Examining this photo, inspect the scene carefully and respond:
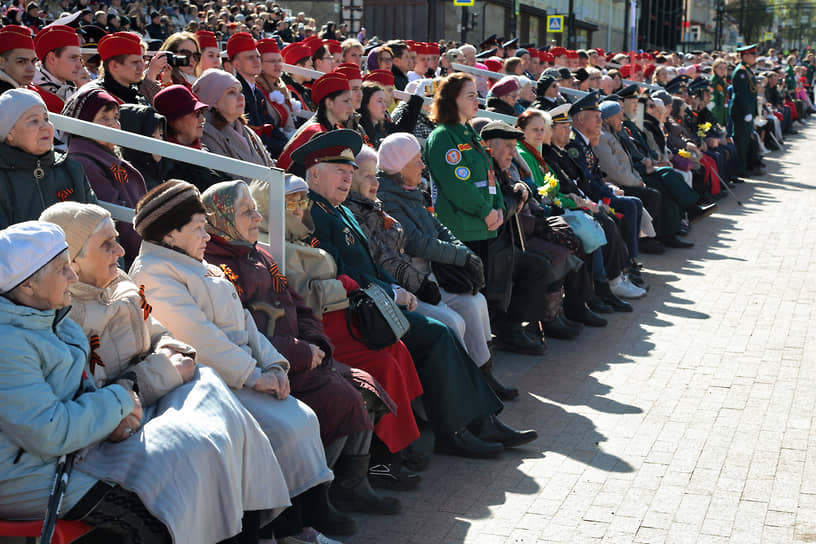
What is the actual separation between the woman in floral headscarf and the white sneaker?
4935 mm

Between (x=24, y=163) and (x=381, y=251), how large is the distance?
216 cm

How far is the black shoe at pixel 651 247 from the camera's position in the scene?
1131 centimetres

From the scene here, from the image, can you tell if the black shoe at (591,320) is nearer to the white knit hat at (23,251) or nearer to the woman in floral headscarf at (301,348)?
the woman in floral headscarf at (301,348)

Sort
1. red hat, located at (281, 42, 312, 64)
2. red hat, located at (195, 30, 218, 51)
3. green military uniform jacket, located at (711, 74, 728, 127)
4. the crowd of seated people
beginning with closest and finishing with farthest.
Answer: the crowd of seated people < red hat, located at (195, 30, 218, 51) < red hat, located at (281, 42, 312, 64) < green military uniform jacket, located at (711, 74, 728, 127)

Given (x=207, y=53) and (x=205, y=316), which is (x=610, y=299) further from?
(x=205, y=316)

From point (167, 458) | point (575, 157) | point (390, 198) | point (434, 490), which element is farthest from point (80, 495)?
point (575, 157)

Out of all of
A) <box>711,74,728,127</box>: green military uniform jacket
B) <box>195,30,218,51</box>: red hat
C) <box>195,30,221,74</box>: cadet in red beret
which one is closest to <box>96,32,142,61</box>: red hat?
<box>195,30,221,74</box>: cadet in red beret

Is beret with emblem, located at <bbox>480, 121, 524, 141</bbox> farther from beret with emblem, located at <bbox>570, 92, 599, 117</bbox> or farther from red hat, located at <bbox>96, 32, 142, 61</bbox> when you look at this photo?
red hat, located at <bbox>96, 32, 142, 61</bbox>

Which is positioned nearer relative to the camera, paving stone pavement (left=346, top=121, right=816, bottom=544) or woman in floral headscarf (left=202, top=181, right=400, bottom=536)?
woman in floral headscarf (left=202, top=181, right=400, bottom=536)

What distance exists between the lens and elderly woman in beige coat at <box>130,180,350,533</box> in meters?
4.12

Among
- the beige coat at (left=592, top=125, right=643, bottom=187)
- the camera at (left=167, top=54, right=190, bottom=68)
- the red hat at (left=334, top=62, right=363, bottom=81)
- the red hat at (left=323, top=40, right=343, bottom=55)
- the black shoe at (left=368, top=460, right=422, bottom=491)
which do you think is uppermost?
the red hat at (left=323, top=40, right=343, bottom=55)

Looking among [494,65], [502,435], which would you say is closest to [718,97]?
[494,65]

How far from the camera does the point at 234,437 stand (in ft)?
12.2

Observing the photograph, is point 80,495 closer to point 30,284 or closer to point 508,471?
point 30,284
